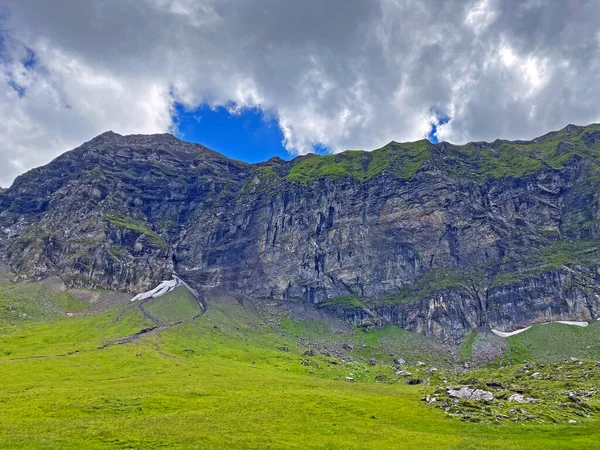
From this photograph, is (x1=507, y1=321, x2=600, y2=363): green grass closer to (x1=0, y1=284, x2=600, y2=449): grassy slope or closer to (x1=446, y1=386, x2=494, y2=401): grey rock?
(x1=0, y1=284, x2=600, y2=449): grassy slope

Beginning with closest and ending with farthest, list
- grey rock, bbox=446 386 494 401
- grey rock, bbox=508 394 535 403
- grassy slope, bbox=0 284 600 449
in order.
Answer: grassy slope, bbox=0 284 600 449 → grey rock, bbox=508 394 535 403 → grey rock, bbox=446 386 494 401

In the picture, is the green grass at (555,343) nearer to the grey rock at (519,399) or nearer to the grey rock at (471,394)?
the grey rock at (519,399)

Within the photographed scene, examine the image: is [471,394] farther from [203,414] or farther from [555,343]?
[555,343]

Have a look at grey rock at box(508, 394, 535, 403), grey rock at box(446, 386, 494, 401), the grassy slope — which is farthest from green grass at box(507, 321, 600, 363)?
grey rock at box(446, 386, 494, 401)

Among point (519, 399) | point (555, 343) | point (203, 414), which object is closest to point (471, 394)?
point (519, 399)

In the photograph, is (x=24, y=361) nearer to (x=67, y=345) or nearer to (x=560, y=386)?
(x=67, y=345)

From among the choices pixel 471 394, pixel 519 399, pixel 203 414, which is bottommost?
pixel 203 414

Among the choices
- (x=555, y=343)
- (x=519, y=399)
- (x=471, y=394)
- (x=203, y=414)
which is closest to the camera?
(x=203, y=414)

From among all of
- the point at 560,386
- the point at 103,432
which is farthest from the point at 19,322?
the point at 560,386

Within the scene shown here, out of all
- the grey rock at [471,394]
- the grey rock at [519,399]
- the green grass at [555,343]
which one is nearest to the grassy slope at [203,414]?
the grey rock at [471,394]

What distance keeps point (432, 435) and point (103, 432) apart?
1862 inches

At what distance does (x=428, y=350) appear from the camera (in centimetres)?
19675

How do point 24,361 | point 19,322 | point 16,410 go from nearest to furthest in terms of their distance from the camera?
point 16,410, point 24,361, point 19,322

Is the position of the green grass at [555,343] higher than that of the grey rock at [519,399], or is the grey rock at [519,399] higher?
the green grass at [555,343]
